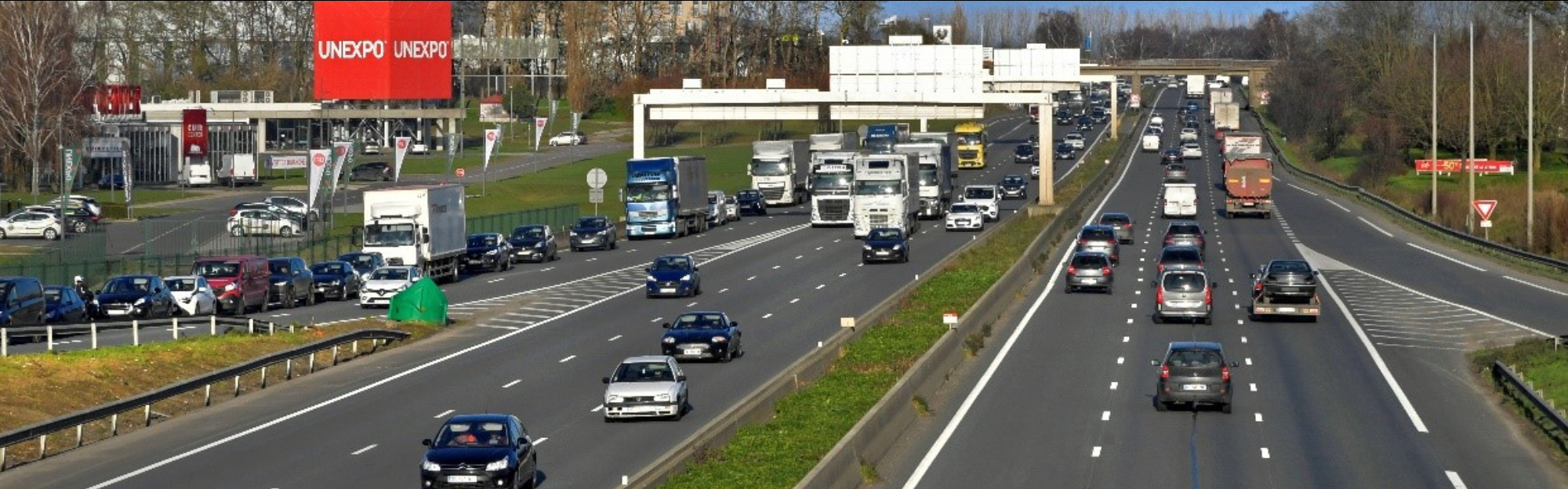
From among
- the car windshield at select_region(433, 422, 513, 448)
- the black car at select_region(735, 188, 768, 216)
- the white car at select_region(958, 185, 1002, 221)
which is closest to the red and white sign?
the white car at select_region(958, 185, 1002, 221)

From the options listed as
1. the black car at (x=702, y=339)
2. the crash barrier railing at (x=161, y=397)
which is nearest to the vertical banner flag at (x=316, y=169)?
the crash barrier railing at (x=161, y=397)

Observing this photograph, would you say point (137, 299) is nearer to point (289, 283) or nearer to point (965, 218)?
point (289, 283)

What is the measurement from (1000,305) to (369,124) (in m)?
92.2

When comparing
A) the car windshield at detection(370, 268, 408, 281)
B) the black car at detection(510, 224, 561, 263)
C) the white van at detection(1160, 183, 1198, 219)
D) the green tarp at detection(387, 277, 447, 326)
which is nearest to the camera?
the green tarp at detection(387, 277, 447, 326)

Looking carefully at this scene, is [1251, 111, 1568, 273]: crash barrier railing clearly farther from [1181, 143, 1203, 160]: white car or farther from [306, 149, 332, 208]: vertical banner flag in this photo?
[306, 149, 332, 208]: vertical banner flag

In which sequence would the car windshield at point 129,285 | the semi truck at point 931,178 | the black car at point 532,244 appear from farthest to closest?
the semi truck at point 931,178 → the black car at point 532,244 → the car windshield at point 129,285

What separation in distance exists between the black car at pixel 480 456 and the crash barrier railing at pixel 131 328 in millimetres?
13751

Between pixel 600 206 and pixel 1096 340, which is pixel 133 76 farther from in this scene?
pixel 1096 340

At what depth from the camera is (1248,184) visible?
3435 inches

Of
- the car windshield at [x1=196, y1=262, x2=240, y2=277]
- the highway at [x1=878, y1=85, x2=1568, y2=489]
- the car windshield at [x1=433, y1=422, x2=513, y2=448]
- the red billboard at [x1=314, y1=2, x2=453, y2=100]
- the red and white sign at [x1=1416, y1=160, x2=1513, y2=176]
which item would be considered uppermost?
the red billboard at [x1=314, y1=2, x2=453, y2=100]

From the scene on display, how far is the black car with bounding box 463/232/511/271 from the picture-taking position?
65.2 meters

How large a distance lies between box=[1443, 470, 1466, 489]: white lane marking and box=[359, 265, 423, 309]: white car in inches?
→ 1228

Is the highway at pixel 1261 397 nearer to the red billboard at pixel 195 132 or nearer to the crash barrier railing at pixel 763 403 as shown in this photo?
the crash barrier railing at pixel 763 403

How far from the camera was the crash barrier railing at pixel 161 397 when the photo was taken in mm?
28406
